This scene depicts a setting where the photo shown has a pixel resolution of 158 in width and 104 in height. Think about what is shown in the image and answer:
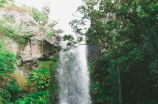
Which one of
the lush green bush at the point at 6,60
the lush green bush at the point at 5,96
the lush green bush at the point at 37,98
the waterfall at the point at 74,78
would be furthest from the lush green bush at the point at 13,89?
the waterfall at the point at 74,78

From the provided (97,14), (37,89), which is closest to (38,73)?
(37,89)

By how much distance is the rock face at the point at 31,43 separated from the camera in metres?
11.7

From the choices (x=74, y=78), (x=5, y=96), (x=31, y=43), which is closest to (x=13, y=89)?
(x=5, y=96)

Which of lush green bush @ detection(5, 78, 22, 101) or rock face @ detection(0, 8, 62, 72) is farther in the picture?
rock face @ detection(0, 8, 62, 72)

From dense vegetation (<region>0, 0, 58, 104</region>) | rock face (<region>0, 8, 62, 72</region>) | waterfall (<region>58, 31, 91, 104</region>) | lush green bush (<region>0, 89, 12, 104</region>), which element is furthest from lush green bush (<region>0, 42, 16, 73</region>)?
waterfall (<region>58, 31, 91, 104</region>)

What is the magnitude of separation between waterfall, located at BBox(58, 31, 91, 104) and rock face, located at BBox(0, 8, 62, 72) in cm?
165

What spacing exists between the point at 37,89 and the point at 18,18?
7.41m

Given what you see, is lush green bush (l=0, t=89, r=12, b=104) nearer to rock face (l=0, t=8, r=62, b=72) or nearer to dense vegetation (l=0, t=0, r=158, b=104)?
dense vegetation (l=0, t=0, r=158, b=104)

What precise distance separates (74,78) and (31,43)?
5.67m

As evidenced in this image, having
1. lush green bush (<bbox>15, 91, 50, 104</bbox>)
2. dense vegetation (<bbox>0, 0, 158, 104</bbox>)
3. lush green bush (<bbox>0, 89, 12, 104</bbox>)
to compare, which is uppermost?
dense vegetation (<bbox>0, 0, 158, 104</bbox>)

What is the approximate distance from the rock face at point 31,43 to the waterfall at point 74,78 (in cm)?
165

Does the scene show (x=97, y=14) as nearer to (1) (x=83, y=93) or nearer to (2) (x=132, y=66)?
(2) (x=132, y=66)

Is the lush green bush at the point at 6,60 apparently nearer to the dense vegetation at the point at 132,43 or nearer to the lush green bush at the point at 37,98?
the lush green bush at the point at 37,98

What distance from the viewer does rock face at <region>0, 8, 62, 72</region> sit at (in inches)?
→ 462
